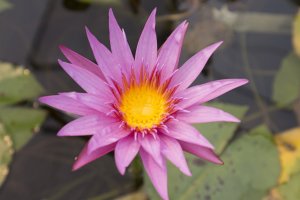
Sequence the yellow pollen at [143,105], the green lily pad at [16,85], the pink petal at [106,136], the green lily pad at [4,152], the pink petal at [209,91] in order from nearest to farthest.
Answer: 1. the pink petal at [106,136]
2. the pink petal at [209,91]
3. the yellow pollen at [143,105]
4. the green lily pad at [4,152]
5. the green lily pad at [16,85]

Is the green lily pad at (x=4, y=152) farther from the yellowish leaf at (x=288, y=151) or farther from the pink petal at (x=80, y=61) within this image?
the yellowish leaf at (x=288, y=151)

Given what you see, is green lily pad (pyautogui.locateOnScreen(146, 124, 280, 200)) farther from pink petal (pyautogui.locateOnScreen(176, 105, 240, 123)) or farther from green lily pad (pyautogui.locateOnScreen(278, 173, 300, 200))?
pink petal (pyautogui.locateOnScreen(176, 105, 240, 123))

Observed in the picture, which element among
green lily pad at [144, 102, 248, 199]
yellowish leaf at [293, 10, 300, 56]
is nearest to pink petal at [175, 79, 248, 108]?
green lily pad at [144, 102, 248, 199]

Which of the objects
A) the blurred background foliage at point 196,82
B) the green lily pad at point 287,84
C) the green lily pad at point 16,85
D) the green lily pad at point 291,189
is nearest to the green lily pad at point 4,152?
the blurred background foliage at point 196,82

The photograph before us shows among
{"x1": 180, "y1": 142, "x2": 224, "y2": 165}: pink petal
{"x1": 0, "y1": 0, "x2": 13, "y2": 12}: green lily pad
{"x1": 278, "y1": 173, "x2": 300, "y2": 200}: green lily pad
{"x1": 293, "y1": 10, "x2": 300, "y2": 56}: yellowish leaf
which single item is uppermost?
{"x1": 180, "y1": 142, "x2": 224, "y2": 165}: pink petal

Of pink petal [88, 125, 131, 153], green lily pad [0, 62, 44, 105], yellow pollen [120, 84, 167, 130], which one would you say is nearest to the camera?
pink petal [88, 125, 131, 153]

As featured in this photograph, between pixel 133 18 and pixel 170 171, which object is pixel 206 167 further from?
pixel 133 18

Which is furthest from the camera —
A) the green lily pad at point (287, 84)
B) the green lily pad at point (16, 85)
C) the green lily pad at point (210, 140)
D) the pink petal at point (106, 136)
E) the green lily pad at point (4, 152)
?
the green lily pad at point (287, 84)

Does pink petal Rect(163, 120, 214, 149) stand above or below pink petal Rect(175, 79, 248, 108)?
below

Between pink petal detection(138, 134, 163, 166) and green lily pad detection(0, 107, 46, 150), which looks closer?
pink petal detection(138, 134, 163, 166)
